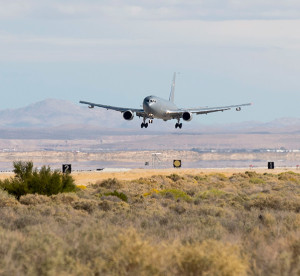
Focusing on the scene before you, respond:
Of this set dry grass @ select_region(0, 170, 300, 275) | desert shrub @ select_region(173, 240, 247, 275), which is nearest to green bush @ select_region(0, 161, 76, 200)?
dry grass @ select_region(0, 170, 300, 275)

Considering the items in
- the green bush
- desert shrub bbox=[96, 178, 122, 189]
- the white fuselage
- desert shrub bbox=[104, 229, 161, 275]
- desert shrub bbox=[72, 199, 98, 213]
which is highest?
the white fuselage

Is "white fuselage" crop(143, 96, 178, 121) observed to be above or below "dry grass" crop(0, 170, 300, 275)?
above

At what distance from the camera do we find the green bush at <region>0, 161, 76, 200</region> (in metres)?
36.7

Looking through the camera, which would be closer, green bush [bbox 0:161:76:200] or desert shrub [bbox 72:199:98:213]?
desert shrub [bbox 72:199:98:213]

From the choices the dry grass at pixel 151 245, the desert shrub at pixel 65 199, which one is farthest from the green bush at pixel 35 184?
the dry grass at pixel 151 245

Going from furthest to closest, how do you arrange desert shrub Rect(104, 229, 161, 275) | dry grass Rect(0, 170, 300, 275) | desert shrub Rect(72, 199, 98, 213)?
desert shrub Rect(72, 199, 98, 213), dry grass Rect(0, 170, 300, 275), desert shrub Rect(104, 229, 161, 275)

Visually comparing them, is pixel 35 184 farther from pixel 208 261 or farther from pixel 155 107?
pixel 155 107

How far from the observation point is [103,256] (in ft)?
48.1

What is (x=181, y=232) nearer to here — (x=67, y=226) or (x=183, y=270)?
(x=67, y=226)

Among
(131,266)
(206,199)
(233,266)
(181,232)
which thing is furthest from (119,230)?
(206,199)

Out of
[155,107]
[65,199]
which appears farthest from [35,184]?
[155,107]

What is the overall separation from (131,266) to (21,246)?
312 cm

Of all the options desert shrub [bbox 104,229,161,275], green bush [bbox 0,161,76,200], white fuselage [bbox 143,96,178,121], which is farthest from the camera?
white fuselage [bbox 143,96,178,121]

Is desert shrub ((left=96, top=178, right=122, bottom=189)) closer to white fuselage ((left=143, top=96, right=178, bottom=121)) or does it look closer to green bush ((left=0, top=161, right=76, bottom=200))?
green bush ((left=0, top=161, right=76, bottom=200))
